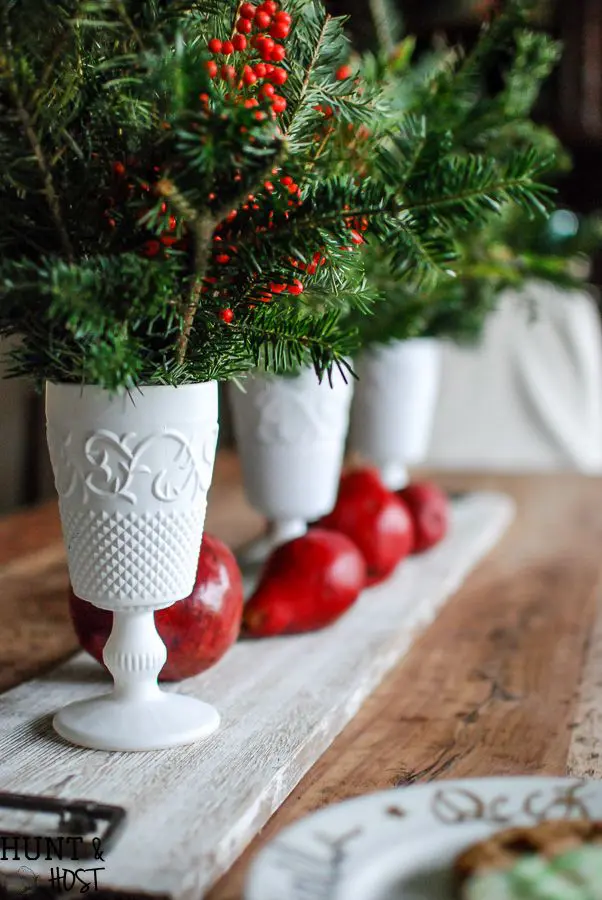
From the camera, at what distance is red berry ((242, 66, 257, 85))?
0.57 m

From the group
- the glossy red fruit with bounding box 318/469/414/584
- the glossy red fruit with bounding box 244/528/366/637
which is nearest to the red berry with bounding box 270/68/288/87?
the glossy red fruit with bounding box 244/528/366/637

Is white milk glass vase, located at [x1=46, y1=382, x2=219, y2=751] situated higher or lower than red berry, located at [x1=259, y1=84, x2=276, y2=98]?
lower

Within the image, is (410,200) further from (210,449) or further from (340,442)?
(340,442)

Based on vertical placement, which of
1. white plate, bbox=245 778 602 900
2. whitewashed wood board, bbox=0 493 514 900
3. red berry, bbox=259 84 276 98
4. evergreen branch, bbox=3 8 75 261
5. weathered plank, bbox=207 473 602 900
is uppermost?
red berry, bbox=259 84 276 98

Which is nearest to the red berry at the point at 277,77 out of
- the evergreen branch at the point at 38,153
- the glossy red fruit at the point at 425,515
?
the evergreen branch at the point at 38,153

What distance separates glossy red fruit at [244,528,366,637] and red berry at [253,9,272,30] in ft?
1.50

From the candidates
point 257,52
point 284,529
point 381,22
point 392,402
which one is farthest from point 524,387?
point 257,52

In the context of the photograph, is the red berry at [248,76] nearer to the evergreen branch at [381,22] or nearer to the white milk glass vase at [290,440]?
the white milk glass vase at [290,440]

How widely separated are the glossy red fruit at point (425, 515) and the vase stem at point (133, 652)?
1.84ft

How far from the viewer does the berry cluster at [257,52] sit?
58 cm

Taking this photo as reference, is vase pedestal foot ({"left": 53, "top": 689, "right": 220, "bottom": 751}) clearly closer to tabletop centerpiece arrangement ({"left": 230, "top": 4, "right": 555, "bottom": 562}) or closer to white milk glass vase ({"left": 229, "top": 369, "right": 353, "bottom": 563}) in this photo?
tabletop centerpiece arrangement ({"left": 230, "top": 4, "right": 555, "bottom": 562})

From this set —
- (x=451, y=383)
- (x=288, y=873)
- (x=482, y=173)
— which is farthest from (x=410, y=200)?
(x=451, y=383)

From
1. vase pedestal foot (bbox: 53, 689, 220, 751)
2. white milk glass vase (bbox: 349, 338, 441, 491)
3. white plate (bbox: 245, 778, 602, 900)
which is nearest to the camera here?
white plate (bbox: 245, 778, 602, 900)

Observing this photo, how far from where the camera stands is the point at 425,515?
120 centimetres
